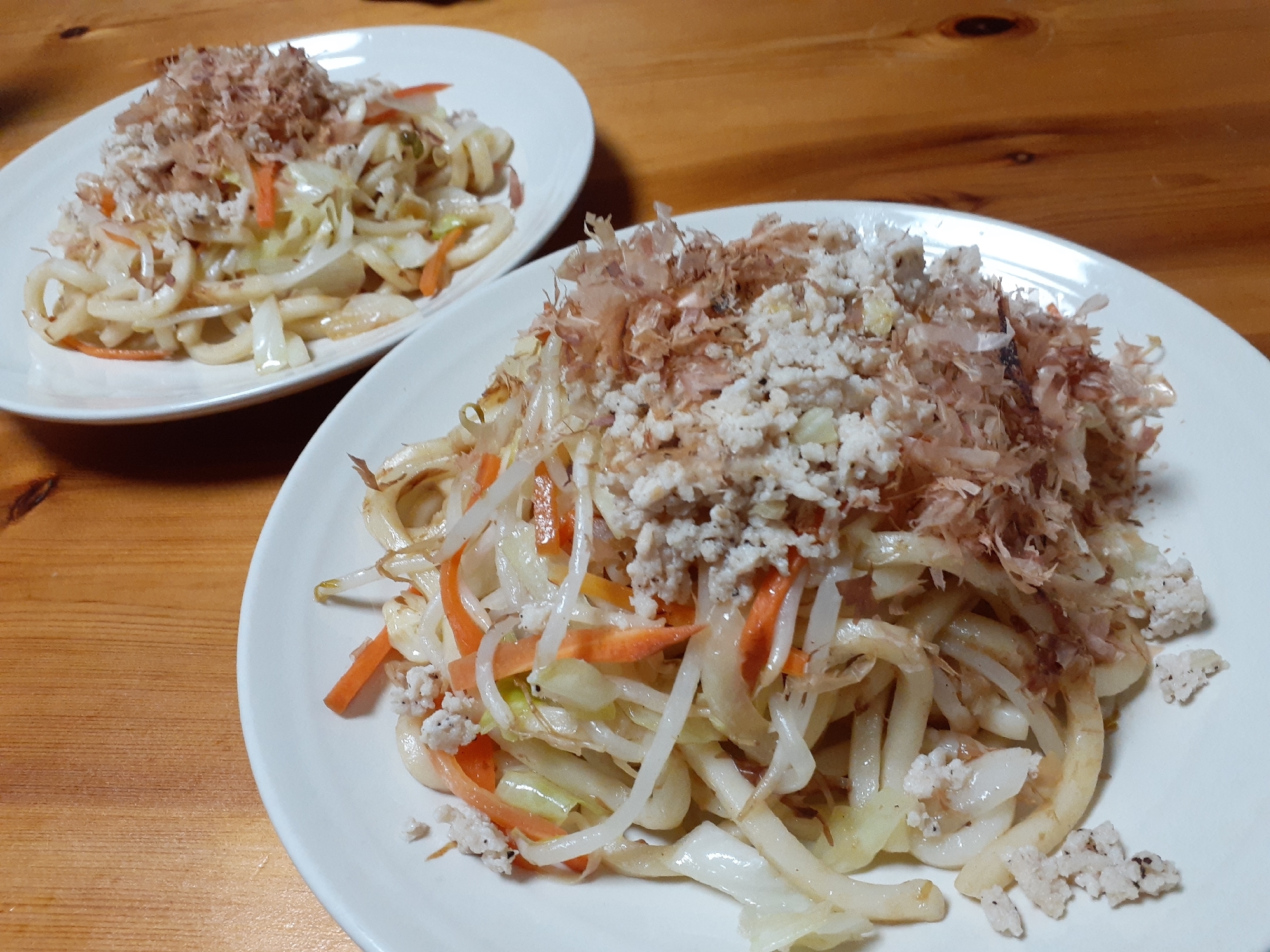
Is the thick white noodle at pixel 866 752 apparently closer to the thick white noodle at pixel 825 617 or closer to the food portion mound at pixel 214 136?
the thick white noodle at pixel 825 617

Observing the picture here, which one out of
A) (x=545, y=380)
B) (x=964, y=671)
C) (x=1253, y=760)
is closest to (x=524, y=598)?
(x=545, y=380)

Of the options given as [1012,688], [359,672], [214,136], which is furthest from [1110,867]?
[214,136]

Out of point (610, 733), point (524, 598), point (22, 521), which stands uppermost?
point (524, 598)

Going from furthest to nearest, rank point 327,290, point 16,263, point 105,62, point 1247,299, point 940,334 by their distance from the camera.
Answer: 1. point 105,62
2. point 16,263
3. point 327,290
4. point 1247,299
5. point 940,334

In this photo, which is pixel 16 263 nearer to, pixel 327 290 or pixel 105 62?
pixel 327 290

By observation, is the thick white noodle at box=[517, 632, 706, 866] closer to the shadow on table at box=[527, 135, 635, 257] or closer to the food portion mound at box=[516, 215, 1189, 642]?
the food portion mound at box=[516, 215, 1189, 642]

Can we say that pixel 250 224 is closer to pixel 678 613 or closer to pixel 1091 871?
pixel 678 613

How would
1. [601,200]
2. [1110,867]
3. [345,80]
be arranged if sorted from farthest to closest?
[345,80] < [601,200] < [1110,867]
